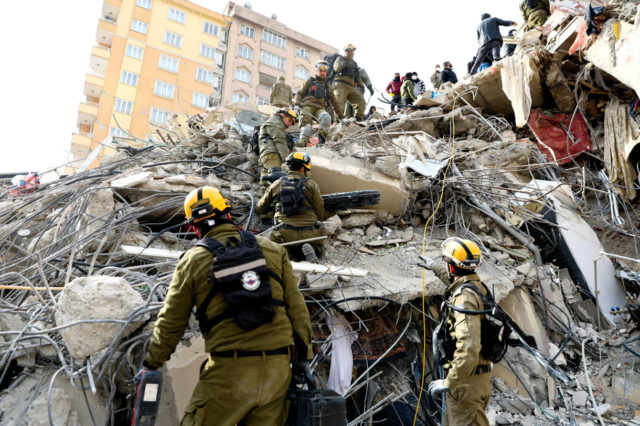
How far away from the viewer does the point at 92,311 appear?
2.27 meters

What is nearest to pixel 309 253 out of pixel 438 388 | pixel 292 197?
pixel 292 197

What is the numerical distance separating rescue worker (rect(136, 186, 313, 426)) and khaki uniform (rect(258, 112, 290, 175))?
3.23 meters

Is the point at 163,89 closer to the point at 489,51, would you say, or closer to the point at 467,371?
the point at 489,51

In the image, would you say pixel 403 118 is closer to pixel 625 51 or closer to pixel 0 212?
pixel 625 51

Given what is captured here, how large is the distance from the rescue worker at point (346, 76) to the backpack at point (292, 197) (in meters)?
5.00

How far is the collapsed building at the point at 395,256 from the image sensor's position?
7.90 ft

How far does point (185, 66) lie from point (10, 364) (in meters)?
25.5

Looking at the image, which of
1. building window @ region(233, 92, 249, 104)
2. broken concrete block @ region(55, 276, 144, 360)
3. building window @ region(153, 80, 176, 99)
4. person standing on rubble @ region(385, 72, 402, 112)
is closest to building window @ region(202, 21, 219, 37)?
building window @ region(233, 92, 249, 104)

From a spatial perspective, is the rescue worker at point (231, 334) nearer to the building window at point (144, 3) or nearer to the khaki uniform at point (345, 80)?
the khaki uniform at point (345, 80)

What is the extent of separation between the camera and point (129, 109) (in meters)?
22.1

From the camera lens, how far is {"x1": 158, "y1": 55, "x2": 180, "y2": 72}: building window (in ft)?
77.0

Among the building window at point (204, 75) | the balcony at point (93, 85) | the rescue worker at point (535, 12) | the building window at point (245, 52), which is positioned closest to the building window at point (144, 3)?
the building window at point (204, 75)

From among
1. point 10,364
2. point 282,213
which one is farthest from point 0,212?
point 282,213

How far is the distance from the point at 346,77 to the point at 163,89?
64.1 ft
